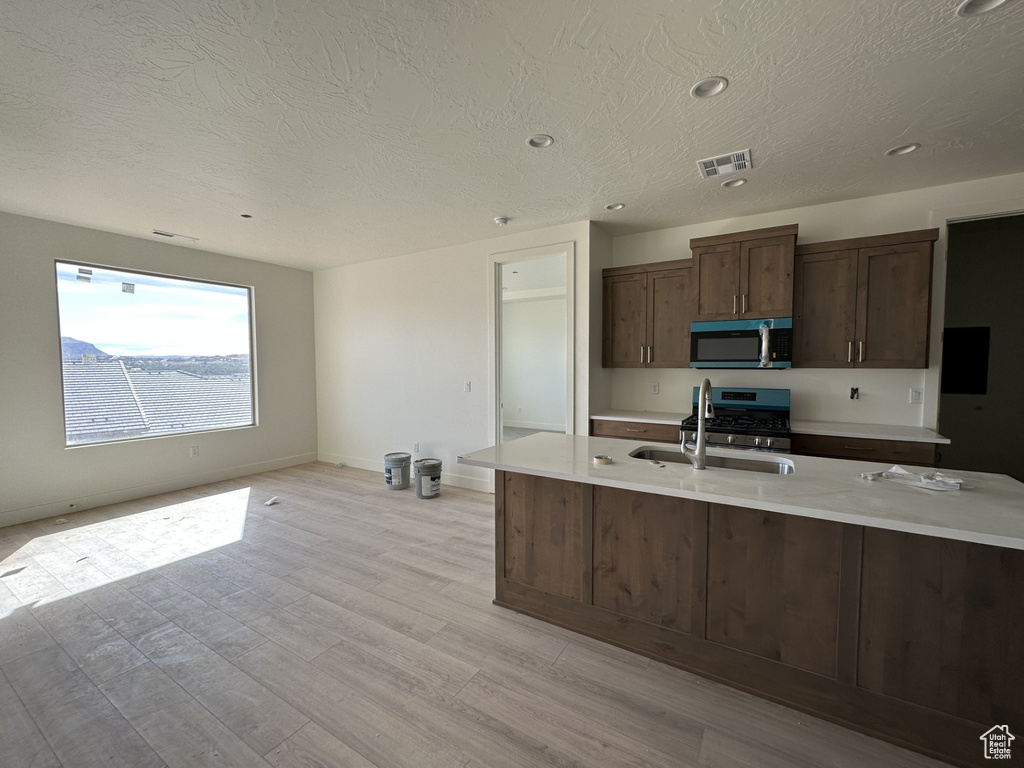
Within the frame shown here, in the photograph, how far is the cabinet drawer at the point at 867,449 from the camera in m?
2.92

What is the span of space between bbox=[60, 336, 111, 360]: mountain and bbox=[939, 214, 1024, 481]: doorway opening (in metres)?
8.32

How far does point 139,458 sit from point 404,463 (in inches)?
110

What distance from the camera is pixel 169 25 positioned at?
1591 mm

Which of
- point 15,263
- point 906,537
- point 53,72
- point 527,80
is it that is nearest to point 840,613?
point 906,537

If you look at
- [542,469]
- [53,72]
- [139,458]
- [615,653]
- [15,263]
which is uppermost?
[53,72]

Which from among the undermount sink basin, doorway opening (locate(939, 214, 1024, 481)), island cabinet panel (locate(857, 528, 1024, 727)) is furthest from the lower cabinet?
doorway opening (locate(939, 214, 1024, 481))

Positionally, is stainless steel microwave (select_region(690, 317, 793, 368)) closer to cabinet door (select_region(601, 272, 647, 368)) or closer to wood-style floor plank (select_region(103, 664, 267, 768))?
cabinet door (select_region(601, 272, 647, 368))

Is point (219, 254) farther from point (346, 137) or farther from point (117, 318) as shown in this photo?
point (346, 137)

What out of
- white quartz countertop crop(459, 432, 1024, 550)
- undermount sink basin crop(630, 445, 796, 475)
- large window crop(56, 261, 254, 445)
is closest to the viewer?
white quartz countertop crop(459, 432, 1024, 550)

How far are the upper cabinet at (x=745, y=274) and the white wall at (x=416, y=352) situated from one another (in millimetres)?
1030

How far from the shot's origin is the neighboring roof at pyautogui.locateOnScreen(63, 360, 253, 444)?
13.4ft

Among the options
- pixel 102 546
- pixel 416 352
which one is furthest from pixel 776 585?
pixel 102 546

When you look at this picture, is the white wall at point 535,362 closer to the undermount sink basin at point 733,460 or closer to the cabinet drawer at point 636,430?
the cabinet drawer at point 636,430

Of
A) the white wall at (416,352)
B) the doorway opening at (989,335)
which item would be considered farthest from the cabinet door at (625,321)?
the doorway opening at (989,335)
